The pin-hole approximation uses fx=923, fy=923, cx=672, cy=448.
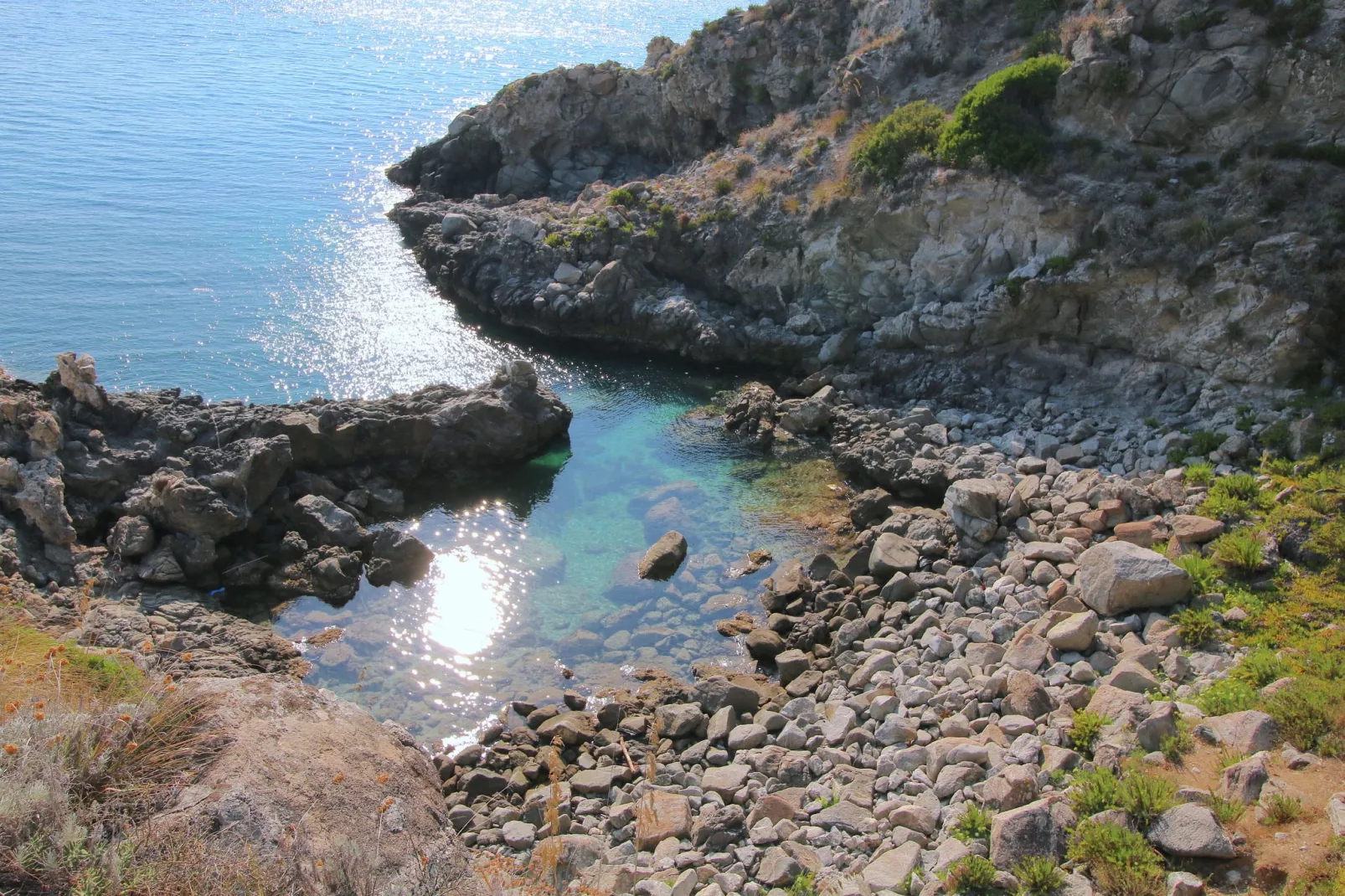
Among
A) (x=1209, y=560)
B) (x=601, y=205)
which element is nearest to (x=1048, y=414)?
(x=1209, y=560)

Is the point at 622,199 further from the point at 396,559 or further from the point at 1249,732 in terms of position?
the point at 1249,732

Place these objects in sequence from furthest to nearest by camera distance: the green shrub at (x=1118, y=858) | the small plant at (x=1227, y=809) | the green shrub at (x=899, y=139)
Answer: the green shrub at (x=899, y=139), the small plant at (x=1227, y=809), the green shrub at (x=1118, y=858)

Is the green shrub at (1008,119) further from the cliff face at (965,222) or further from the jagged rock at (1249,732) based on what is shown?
the jagged rock at (1249,732)

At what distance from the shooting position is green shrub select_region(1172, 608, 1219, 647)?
19234 mm

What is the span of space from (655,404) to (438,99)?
56581 millimetres

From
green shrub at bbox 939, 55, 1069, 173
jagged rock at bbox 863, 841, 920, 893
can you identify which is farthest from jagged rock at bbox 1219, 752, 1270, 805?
green shrub at bbox 939, 55, 1069, 173

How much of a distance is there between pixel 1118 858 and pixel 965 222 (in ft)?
96.2

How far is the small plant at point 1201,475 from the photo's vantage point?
25.8 metres

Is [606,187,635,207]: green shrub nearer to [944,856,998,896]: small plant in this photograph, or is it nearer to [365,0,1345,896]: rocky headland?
[365,0,1345,896]: rocky headland

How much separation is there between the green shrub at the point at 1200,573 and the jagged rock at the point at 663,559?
1423 centimetres

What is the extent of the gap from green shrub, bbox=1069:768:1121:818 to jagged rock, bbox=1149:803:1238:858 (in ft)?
2.40

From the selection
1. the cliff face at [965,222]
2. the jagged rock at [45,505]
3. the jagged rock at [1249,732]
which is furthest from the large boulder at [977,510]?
the jagged rock at [45,505]

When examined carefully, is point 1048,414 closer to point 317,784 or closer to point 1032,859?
point 1032,859

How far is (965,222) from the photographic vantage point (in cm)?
3772
